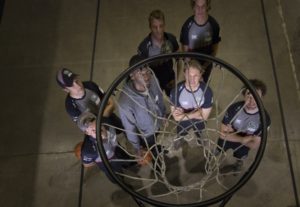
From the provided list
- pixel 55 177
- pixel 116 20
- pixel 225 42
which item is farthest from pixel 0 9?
pixel 225 42

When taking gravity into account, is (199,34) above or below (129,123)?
above

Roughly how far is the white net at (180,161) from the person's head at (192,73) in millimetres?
234

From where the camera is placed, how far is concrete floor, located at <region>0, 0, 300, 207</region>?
4270mm

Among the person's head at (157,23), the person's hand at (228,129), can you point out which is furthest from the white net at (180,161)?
the person's head at (157,23)

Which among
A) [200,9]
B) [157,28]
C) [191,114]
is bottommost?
[191,114]

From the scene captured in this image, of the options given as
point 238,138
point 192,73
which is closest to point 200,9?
point 192,73

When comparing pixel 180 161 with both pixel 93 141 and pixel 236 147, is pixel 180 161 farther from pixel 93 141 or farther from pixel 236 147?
Result: pixel 93 141

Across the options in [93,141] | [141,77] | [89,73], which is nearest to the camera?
[141,77]

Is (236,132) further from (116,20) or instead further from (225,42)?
(116,20)

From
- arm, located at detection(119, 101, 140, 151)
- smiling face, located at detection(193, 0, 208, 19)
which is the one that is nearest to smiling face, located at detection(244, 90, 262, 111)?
smiling face, located at detection(193, 0, 208, 19)

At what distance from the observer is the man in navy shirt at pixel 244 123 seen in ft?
11.0

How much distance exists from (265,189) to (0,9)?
445cm

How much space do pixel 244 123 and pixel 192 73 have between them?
2.07 ft

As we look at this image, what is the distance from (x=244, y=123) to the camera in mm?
3453
